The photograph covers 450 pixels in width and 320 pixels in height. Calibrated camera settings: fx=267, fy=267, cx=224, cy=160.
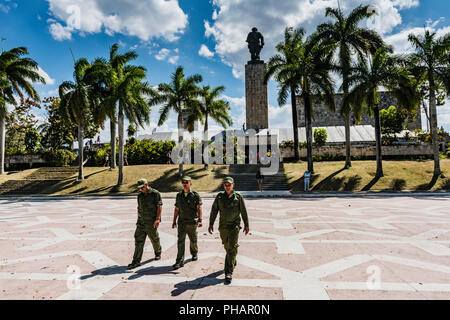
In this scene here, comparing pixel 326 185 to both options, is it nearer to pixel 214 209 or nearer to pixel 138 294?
pixel 214 209

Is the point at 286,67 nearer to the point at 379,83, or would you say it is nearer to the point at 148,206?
the point at 379,83

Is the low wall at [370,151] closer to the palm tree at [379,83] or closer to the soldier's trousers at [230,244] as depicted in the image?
the palm tree at [379,83]

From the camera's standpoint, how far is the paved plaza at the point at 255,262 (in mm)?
4020

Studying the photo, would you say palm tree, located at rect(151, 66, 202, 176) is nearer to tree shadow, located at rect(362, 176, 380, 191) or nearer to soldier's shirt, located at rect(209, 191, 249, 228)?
tree shadow, located at rect(362, 176, 380, 191)

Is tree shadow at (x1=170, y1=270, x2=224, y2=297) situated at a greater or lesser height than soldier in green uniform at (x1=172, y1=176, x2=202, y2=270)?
lesser

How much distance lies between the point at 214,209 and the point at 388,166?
23.2 metres

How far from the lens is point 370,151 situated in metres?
28.7

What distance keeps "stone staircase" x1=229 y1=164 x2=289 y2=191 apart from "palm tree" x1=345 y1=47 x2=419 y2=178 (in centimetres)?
739

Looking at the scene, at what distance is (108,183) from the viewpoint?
22.8 m

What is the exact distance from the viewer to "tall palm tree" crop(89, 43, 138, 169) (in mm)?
21203

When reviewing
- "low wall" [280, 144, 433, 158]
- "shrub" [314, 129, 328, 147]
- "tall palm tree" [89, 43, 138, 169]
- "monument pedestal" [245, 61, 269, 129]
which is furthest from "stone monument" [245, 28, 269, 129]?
"tall palm tree" [89, 43, 138, 169]

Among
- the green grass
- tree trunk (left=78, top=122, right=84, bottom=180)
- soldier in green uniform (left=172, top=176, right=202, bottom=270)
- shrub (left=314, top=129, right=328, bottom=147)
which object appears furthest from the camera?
shrub (left=314, top=129, right=328, bottom=147)

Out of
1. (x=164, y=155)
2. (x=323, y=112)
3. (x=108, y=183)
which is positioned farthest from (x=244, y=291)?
(x=323, y=112)
